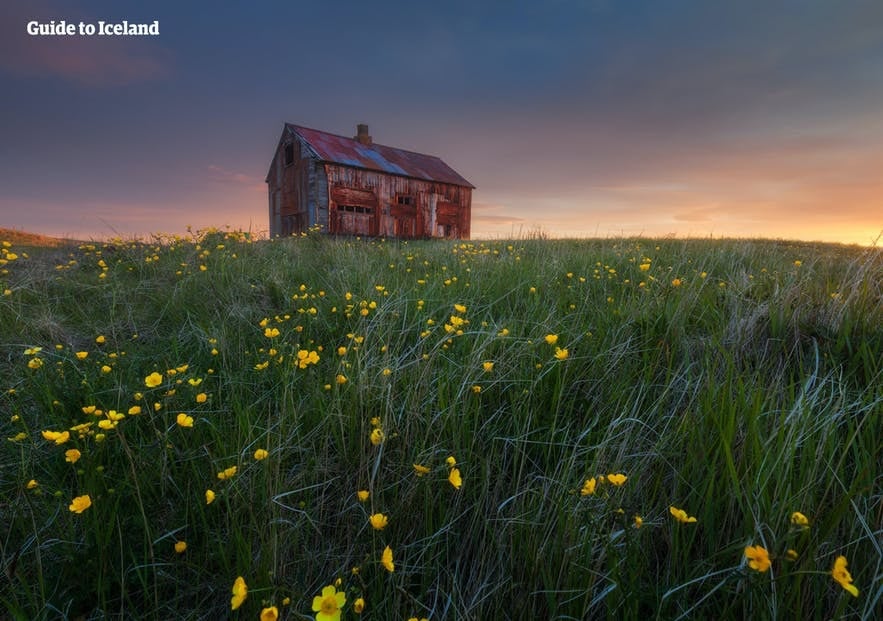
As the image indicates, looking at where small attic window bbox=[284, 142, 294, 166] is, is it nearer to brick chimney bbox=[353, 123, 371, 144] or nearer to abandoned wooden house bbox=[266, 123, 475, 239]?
abandoned wooden house bbox=[266, 123, 475, 239]

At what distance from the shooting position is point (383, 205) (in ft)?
66.3

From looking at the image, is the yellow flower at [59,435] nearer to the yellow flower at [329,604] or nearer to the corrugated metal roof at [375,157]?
the yellow flower at [329,604]

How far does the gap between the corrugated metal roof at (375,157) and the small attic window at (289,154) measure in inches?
29.5

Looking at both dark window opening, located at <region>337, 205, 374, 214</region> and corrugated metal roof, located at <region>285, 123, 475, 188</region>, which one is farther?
dark window opening, located at <region>337, 205, 374, 214</region>

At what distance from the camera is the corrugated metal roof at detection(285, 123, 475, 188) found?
18.5 m

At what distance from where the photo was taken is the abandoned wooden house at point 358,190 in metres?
18.0

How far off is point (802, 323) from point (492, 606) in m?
2.84

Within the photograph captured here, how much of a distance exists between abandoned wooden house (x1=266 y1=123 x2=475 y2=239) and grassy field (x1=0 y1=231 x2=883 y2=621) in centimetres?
1575

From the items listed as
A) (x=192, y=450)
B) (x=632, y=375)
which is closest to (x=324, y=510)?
(x=192, y=450)

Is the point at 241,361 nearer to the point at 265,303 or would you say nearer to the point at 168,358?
the point at 168,358

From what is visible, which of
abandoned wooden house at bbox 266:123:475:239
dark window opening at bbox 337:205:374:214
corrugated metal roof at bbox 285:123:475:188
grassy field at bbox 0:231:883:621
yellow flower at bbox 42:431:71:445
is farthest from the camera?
dark window opening at bbox 337:205:374:214

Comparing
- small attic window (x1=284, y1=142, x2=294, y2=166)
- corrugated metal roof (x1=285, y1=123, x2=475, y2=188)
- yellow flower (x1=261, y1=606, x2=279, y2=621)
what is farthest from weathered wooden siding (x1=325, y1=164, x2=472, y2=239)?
yellow flower (x1=261, y1=606, x2=279, y2=621)

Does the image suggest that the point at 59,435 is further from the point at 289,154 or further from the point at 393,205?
the point at 289,154

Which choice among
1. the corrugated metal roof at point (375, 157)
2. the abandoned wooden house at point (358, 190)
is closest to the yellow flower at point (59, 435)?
the abandoned wooden house at point (358, 190)
